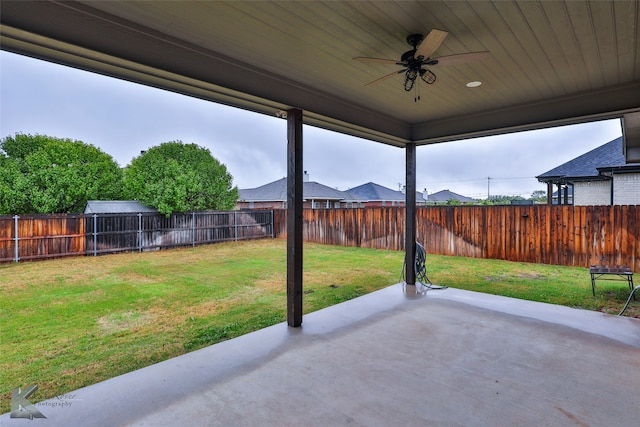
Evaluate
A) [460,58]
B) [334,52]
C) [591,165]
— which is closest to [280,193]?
[591,165]

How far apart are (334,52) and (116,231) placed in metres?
9.34

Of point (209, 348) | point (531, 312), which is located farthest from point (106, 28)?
point (531, 312)

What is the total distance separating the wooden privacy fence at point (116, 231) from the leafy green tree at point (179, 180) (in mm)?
663

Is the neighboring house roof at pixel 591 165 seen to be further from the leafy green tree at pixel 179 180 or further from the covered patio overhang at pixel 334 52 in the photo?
the leafy green tree at pixel 179 180

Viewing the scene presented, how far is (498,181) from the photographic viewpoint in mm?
33406

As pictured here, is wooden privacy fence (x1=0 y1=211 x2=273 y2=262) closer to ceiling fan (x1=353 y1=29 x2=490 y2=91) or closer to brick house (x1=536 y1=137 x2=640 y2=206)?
ceiling fan (x1=353 y1=29 x2=490 y2=91)

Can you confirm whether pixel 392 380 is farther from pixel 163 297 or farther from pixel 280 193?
pixel 280 193

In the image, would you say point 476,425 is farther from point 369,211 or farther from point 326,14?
point 369,211

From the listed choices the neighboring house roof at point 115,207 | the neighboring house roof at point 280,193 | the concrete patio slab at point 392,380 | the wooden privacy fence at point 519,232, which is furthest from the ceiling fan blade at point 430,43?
the neighboring house roof at point 280,193

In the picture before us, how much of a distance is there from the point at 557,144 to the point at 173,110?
22678 millimetres

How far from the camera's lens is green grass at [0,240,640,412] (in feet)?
9.52

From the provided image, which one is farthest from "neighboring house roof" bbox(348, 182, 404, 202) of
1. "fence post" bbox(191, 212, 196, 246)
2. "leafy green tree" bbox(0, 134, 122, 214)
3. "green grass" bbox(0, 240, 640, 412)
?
"leafy green tree" bbox(0, 134, 122, 214)

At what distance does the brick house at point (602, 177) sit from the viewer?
7.93m

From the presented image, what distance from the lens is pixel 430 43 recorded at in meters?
2.09
